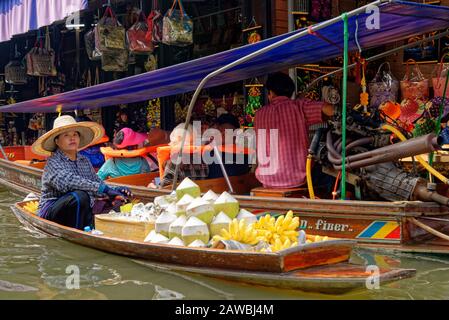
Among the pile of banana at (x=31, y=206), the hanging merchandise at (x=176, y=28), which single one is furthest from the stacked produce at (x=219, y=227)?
the hanging merchandise at (x=176, y=28)

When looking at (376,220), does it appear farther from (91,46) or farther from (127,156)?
(91,46)

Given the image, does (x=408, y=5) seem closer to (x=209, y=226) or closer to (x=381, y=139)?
(x=381, y=139)

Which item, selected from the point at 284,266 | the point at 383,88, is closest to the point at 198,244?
the point at 284,266

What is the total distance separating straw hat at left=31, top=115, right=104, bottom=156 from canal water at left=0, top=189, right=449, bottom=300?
2.49 ft

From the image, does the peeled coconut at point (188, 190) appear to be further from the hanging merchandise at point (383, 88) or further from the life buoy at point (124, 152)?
the hanging merchandise at point (383, 88)

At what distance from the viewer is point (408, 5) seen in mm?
3648

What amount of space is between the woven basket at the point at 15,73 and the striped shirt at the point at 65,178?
7.58 m

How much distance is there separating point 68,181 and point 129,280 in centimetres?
114

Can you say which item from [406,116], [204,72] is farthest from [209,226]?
[406,116]

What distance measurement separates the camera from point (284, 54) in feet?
16.0

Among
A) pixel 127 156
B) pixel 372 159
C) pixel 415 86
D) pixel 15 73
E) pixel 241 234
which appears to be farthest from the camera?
pixel 15 73

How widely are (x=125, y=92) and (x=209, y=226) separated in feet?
10.8

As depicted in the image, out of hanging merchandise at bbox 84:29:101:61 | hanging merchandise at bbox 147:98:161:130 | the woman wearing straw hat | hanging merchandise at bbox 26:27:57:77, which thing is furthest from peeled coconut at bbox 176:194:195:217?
hanging merchandise at bbox 26:27:57:77

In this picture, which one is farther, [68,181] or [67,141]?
[67,141]
